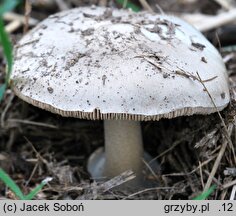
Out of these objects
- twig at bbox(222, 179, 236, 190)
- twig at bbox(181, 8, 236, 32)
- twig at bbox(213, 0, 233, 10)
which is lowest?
twig at bbox(222, 179, 236, 190)

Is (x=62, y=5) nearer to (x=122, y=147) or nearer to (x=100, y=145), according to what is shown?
(x=100, y=145)

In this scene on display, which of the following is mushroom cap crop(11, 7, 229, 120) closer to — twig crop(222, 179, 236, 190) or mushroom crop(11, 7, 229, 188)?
mushroom crop(11, 7, 229, 188)

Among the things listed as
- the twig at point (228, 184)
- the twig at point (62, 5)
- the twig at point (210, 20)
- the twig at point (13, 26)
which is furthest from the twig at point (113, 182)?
the twig at point (62, 5)

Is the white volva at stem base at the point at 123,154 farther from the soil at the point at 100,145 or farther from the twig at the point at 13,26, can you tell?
the twig at the point at 13,26

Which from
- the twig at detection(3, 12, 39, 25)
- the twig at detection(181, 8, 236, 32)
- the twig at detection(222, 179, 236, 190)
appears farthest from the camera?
the twig at detection(3, 12, 39, 25)

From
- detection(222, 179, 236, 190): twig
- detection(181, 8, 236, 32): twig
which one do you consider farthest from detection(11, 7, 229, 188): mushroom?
detection(181, 8, 236, 32): twig

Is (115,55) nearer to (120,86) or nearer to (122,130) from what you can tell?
(120,86)

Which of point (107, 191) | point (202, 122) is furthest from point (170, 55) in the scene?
point (107, 191)
